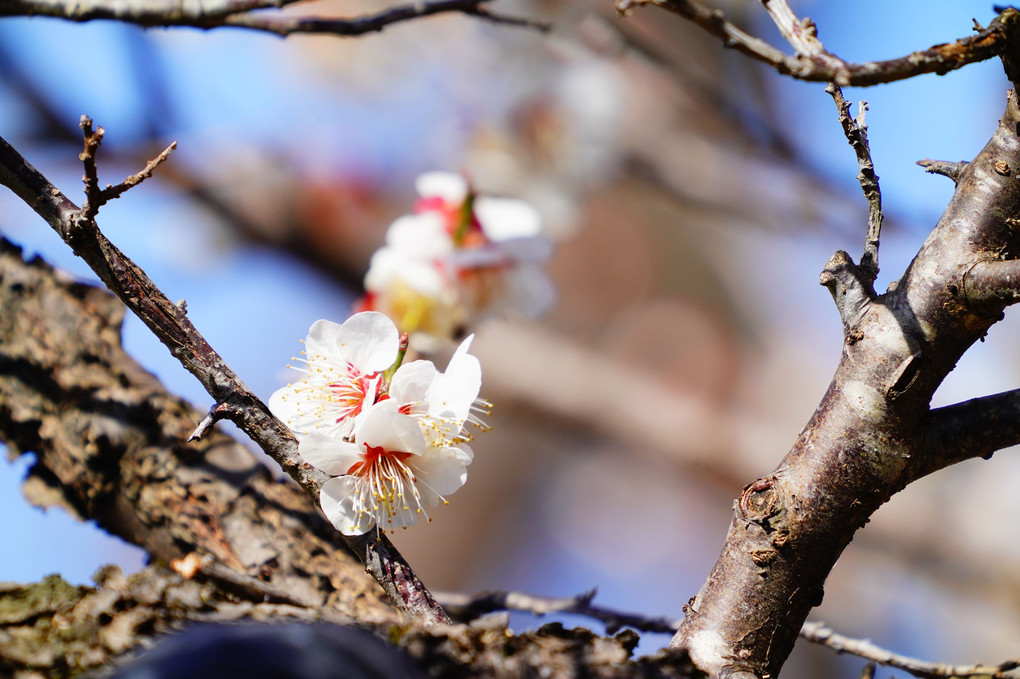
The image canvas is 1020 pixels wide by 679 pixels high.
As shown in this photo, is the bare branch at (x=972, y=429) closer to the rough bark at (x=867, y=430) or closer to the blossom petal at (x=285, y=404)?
the rough bark at (x=867, y=430)

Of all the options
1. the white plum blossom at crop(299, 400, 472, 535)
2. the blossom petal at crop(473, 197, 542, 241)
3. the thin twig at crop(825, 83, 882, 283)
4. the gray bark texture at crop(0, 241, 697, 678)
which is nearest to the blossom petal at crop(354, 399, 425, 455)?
the white plum blossom at crop(299, 400, 472, 535)

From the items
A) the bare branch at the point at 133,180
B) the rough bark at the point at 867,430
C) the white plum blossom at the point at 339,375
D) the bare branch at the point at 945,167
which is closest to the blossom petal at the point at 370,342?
the white plum blossom at the point at 339,375

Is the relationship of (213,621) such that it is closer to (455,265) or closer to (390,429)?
(390,429)

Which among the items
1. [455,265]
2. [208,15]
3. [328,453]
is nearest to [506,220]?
[455,265]

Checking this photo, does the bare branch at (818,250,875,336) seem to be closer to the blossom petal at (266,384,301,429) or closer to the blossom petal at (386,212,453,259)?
the blossom petal at (266,384,301,429)

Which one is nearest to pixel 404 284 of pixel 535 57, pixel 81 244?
pixel 81 244

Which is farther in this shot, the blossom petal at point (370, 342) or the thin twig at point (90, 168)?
the blossom petal at point (370, 342)
